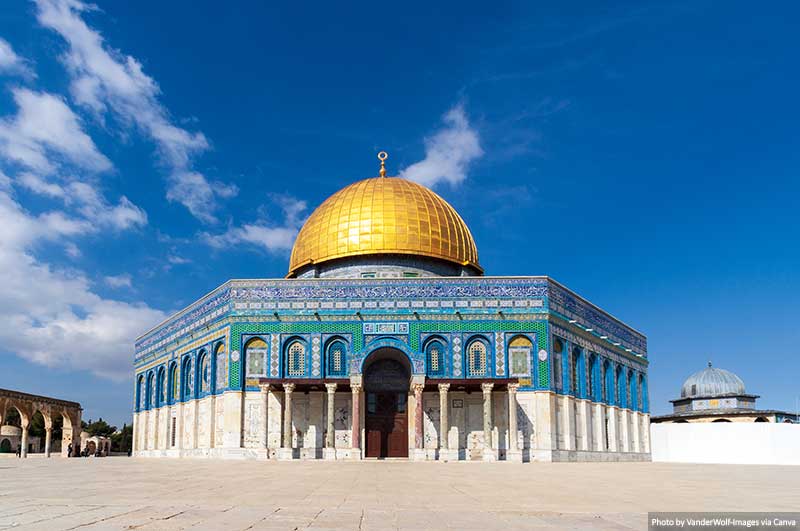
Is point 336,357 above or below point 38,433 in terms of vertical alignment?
above

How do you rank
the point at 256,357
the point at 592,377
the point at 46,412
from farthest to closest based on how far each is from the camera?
the point at 46,412 → the point at 592,377 → the point at 256,357

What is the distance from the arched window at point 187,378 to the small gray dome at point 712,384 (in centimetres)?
4075

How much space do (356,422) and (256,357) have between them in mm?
4943

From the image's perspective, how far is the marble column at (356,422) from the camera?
28031 mm

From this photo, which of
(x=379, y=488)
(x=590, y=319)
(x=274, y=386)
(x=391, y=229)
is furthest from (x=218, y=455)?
(x=379, y=488)

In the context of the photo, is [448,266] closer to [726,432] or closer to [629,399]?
[629,399]

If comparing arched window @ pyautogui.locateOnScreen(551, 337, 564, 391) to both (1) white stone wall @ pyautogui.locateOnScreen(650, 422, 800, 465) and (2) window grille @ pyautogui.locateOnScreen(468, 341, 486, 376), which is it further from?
(1) white stone wall @ pyautogui.locateOnScreen(650, 422, 800, 465)

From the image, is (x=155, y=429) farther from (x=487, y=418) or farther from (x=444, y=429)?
(x=487, y=418)

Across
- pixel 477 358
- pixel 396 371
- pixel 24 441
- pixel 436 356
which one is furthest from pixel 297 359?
pixel 24 441

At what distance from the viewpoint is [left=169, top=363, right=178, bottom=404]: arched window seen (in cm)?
3691

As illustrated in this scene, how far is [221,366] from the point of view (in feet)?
104

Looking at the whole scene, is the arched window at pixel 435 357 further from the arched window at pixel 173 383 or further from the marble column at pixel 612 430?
the arched window at pixel 173 383

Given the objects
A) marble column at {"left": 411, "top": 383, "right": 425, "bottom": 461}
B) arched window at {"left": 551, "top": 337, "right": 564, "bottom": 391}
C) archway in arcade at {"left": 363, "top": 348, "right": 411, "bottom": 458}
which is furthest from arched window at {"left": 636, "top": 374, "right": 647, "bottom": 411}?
marble column at {"left": 411, "top": 383, "right": 425, "bottom": 461}

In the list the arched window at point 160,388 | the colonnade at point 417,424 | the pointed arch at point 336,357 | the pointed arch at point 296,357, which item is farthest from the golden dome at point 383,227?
the arched window at point 160,388
